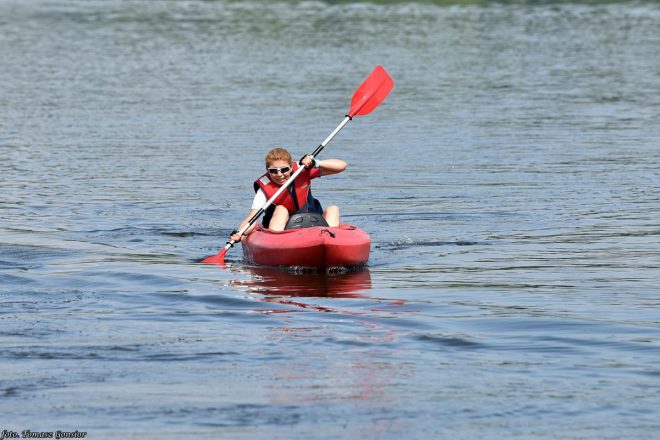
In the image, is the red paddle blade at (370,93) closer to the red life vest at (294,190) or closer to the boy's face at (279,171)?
the red life vest at (294,190)

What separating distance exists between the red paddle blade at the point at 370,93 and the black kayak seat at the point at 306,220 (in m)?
2.52

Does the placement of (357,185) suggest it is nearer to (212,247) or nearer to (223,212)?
(223,212)

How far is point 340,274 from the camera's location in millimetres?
11234

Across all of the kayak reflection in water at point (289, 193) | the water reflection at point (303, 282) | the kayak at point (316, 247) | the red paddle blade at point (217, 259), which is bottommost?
the red paddle blade at point (217, 259)

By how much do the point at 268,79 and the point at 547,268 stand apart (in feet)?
61.9

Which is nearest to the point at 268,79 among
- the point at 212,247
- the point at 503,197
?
the point at 503,197

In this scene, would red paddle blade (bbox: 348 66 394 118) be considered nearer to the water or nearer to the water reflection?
the water

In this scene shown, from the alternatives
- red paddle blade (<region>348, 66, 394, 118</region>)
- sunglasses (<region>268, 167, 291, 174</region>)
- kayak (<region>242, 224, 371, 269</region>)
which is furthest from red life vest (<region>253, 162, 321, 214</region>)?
red paddle blade (<region>348, 66, 394, 118</region>)

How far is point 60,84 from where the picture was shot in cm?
2858

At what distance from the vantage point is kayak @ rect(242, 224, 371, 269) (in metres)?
11.0

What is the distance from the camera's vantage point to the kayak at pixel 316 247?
36.2ft

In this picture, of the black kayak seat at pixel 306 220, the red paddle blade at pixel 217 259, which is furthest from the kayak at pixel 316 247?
the red paddle blade at pixel 217 259

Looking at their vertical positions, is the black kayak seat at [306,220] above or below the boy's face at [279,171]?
below

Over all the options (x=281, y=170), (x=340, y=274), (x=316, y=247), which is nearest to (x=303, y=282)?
(x=316, y=247)
